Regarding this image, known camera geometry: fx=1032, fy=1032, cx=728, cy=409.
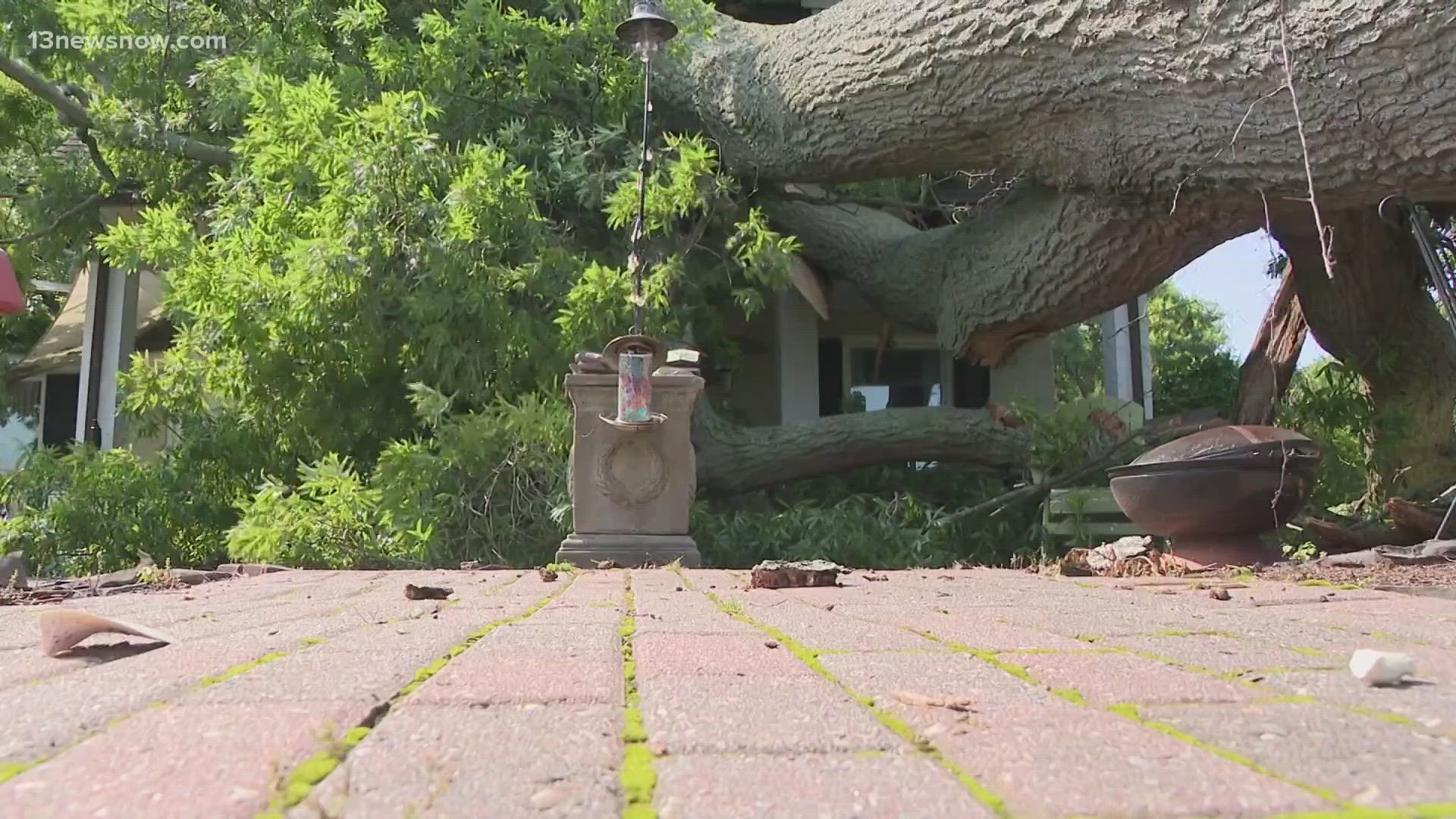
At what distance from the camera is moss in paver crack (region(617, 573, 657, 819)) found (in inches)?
41.8

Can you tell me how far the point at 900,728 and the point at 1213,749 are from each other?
38 centimetres

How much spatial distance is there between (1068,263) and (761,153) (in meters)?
2.52

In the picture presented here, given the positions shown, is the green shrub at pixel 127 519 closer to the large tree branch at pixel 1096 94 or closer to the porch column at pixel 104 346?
the porch column at pixel 104 346

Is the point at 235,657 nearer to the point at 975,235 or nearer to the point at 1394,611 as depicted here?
the point at 1394,611

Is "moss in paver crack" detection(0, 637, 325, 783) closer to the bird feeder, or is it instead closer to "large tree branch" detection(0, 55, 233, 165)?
the bird feeder

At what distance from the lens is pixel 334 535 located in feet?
23.3

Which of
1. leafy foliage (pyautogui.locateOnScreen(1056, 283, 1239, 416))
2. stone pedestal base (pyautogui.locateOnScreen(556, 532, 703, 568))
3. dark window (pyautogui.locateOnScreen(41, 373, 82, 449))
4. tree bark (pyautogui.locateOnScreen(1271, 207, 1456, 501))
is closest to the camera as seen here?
stone pedestal base (pyautogui.locateOnScreen(556, 532, 703, 568))

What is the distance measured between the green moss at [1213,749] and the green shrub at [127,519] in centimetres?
900

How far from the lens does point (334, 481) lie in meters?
7.23

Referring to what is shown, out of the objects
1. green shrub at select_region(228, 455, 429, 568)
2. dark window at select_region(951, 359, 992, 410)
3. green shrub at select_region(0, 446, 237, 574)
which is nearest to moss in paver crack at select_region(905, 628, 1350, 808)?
green shrub at select_region(228, 455, 429, 568)

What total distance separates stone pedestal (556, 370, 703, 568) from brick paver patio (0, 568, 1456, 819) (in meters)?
3.51

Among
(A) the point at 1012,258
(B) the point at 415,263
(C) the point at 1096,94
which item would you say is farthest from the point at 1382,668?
(B) the point at 415,263

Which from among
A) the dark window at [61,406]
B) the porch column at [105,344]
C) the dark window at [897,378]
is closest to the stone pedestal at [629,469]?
the dark window at [897,378]

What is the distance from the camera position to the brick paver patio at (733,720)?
1096 millimetres
